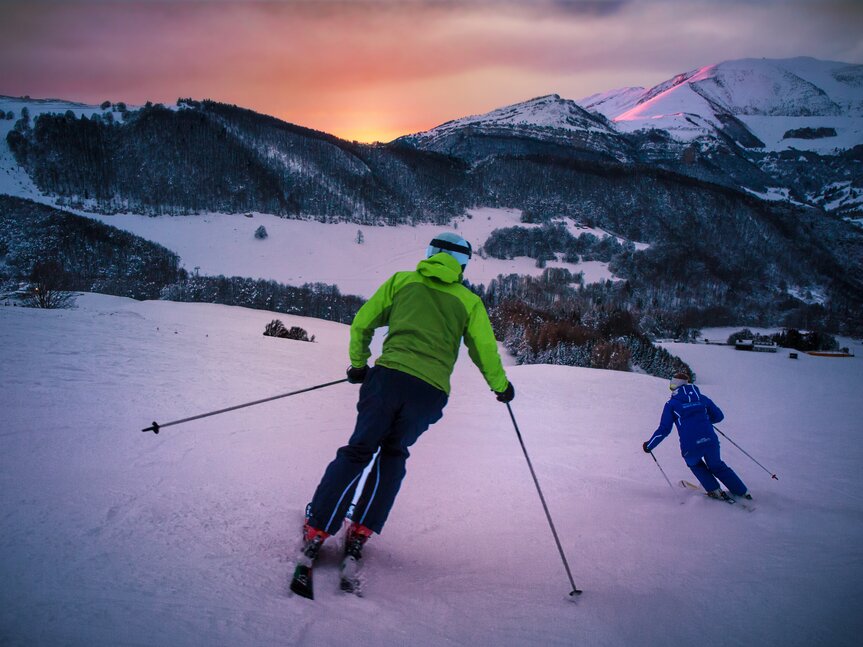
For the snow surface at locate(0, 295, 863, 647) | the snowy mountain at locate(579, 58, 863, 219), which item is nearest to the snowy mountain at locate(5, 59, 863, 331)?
the snowy mountain at locate(579, 58, 863, 219)

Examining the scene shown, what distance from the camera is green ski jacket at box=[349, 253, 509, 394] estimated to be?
2.33 m

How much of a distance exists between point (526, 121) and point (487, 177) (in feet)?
229

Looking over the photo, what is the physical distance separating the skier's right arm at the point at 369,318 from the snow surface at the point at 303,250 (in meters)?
34.6

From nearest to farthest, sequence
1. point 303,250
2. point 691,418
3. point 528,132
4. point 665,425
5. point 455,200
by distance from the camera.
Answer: point 691,418
point 665,425
point 303,250
point 455,200
point 528,132

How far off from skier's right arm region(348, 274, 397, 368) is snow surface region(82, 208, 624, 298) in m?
34.6

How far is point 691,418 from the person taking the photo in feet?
13.6

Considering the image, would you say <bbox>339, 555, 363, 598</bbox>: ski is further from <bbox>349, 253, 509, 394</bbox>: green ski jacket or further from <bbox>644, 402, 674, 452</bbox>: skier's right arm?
<bbox>644, 402, 674, 452</bbox>: skier's right arm

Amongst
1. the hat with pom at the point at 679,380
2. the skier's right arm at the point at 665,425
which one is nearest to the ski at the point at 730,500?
the skier's right arm at the point at 665,425

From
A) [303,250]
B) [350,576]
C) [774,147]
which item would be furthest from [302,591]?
[774,147]

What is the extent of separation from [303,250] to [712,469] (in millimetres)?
48930

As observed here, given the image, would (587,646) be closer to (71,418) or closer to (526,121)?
(71,418)

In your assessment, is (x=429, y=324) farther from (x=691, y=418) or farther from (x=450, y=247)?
(x=691, y=418)

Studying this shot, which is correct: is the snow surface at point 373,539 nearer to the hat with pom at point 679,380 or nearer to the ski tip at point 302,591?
the ski tip at point 302,591

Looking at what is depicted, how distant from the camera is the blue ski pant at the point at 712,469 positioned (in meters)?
3.87
